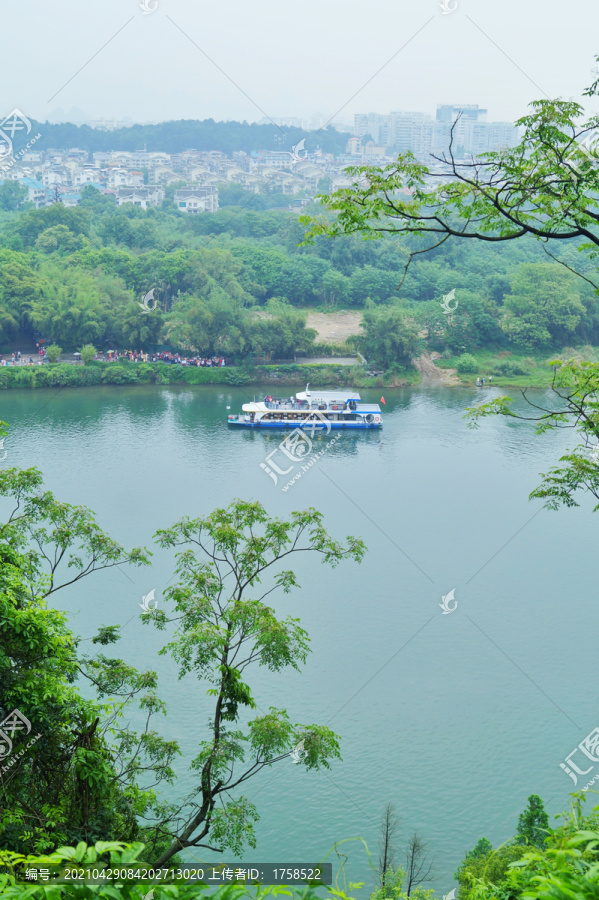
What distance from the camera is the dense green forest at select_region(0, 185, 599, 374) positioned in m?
19.5

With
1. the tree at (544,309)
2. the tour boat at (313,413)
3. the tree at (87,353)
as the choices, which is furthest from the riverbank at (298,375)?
the tour boat at (313,413)

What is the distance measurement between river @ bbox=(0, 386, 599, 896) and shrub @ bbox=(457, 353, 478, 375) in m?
3.16

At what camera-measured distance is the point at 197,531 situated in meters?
4.74

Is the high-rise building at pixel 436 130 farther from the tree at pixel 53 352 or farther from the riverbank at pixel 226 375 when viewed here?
the tree at pixel 53 352

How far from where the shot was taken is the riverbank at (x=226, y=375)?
18.6 metres

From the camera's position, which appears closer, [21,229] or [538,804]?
[538,804]

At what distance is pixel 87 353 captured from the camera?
18.8 m

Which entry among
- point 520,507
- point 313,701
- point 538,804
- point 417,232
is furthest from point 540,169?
point 520,507

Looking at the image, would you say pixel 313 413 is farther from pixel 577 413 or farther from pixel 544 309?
pixel 577 413

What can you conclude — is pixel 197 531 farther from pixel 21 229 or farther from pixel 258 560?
pixel 21 229

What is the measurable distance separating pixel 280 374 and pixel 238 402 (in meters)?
2.04

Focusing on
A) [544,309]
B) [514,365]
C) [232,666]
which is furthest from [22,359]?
[232,666]

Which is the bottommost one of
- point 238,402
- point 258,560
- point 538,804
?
point 538,804

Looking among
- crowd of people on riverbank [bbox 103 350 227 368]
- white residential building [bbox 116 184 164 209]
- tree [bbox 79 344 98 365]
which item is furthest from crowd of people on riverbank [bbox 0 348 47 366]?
white residential building [bbox 116 184 164 209]
